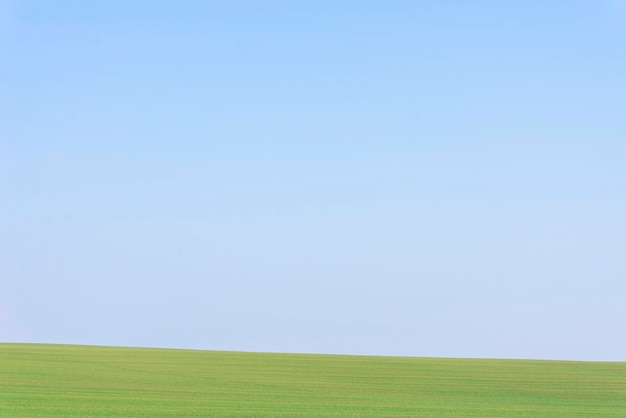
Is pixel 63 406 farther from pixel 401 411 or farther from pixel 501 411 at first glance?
pixel 501 411

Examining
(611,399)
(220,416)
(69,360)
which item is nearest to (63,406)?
(220,416)

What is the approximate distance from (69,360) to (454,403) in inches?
1133

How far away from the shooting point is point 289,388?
42.7m

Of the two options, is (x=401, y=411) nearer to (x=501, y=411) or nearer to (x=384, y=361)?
(x=501, y=411)

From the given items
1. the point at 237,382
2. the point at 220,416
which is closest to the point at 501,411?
the point at 220,416

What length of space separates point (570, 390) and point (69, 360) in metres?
29.7

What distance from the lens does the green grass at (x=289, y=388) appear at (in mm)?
32219

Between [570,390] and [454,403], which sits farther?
[570,390]

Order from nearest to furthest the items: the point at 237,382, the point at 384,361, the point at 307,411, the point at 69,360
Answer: the point at 307,411
the point at 237,382
the point at 69,360
the point at 384,361

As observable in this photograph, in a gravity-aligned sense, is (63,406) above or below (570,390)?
below

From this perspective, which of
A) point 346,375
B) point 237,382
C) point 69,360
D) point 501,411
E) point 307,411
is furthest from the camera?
point 69,360

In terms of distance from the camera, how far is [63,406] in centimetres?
3072

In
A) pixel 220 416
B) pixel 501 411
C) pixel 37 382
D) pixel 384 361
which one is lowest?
pixel 220 416

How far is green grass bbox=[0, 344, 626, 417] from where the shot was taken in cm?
3222
